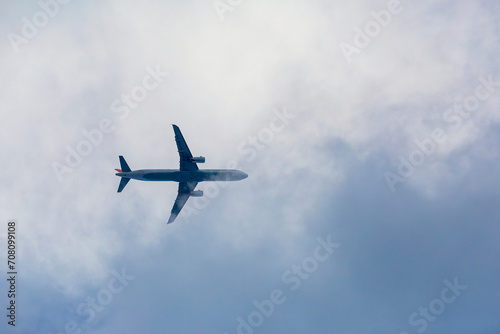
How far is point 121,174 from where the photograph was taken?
108812mm

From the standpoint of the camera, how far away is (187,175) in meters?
108

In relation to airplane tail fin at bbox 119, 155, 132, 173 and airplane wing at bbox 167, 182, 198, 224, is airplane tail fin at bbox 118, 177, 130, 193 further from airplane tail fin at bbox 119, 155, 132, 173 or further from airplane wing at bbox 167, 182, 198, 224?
airplane wing at bbox 167, 182, 198, 224

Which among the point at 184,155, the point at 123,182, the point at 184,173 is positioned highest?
the point at 123,182

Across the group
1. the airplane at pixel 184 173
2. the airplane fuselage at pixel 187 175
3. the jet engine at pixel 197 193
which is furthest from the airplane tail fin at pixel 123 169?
the jet engine at pixel 197 193

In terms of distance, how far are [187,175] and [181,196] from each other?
10636mm

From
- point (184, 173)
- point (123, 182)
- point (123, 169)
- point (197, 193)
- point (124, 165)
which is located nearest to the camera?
point (184, 173)

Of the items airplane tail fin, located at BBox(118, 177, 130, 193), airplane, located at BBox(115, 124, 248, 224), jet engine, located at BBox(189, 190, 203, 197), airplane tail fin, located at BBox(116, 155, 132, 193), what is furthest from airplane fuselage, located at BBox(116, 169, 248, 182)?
jet engine, located at BBox(189, 190, 203, 197)

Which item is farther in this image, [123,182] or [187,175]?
[123,182]

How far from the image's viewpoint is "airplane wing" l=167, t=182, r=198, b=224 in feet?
378

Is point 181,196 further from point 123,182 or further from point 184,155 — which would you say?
point 123,182

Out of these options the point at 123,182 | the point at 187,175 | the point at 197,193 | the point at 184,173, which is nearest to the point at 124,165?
the point at 123,182

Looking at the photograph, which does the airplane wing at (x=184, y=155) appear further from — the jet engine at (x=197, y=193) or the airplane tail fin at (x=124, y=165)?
the airplane tail fin at (x=124, y=165)

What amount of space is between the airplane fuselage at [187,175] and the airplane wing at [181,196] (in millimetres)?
6791

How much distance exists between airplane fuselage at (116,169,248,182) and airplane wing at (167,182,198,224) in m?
6.79
